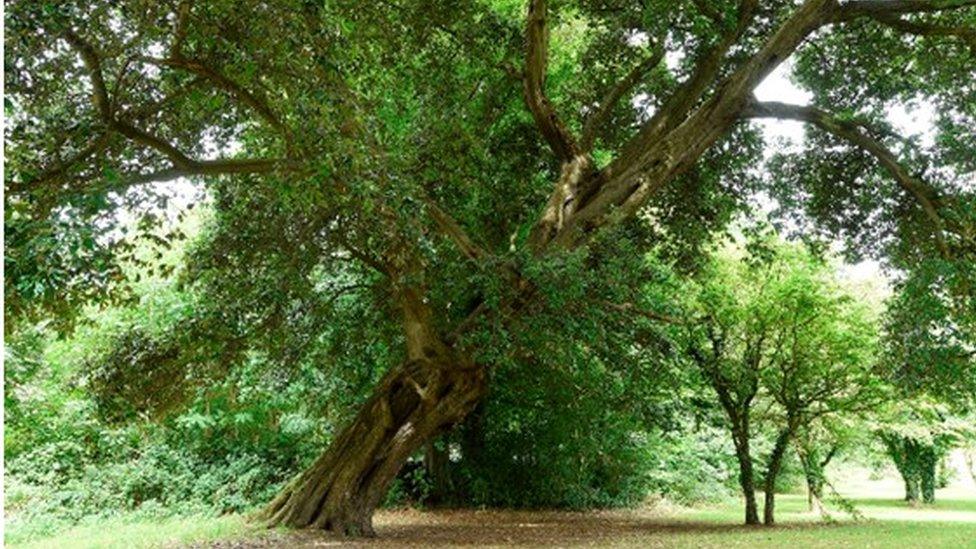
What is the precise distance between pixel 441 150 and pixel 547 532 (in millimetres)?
6617

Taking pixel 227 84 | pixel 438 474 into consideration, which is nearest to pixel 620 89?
pixel 227 84

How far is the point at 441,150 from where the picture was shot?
37.3 ft

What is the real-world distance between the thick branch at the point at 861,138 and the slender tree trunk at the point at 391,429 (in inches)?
216

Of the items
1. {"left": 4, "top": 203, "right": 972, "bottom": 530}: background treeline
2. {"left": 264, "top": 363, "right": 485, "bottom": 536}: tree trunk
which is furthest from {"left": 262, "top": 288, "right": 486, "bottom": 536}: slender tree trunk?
{"left": 4, "top": 203, "right": 972, "bottom": 530}: background treeline

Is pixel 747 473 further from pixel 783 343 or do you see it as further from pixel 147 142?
pixel 147 142

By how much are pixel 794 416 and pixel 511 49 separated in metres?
8.18

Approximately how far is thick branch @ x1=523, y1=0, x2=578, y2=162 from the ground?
570 centimetres

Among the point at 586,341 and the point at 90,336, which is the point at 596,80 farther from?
the point at 90,336

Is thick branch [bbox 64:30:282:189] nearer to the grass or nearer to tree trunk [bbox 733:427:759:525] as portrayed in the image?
the grass

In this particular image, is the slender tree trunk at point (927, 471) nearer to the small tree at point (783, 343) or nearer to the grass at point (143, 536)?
the small tree at point (783, 343)

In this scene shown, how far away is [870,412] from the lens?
14.8m

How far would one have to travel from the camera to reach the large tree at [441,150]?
7117 mm

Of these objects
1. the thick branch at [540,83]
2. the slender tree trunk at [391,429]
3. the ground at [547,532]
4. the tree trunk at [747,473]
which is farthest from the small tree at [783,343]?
the slender tree trunk at [391,429]

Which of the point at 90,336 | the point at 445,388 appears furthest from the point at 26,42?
the point at 90,336
